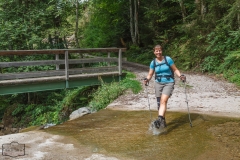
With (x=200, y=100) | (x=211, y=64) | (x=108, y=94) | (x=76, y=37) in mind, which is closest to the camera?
(x=200, y=100)

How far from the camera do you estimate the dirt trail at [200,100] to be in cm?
791

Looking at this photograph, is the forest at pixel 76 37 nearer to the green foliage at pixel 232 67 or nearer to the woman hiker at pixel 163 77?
the green foliage at pixel 232 67

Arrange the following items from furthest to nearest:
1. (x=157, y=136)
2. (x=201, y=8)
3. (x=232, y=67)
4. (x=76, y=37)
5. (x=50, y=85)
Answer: (x=76, y=37), (x=201, y=8), (x=232, y=67), (x=50, y=85), (x=157, y=136)

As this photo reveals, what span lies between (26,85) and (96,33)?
21.4 meters

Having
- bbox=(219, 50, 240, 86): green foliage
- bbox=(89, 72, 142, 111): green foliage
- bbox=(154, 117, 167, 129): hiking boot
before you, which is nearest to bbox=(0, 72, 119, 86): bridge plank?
bbox=(89, 72, 142, 111): green foliage

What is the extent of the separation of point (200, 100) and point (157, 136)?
3865 mm

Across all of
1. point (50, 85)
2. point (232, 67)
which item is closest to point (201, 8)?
point (232, 67)

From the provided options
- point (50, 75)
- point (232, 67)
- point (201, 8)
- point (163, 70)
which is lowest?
point (50, 75)

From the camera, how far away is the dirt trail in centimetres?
791

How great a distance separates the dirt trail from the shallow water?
80cm

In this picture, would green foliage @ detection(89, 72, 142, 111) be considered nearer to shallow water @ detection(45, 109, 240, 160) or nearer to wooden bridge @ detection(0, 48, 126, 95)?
wooden bridge @ detection(0, 48, 126, 95)

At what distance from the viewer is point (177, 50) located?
19375mm

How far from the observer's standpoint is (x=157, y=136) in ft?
19.0

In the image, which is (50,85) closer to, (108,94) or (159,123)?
(108,94)
